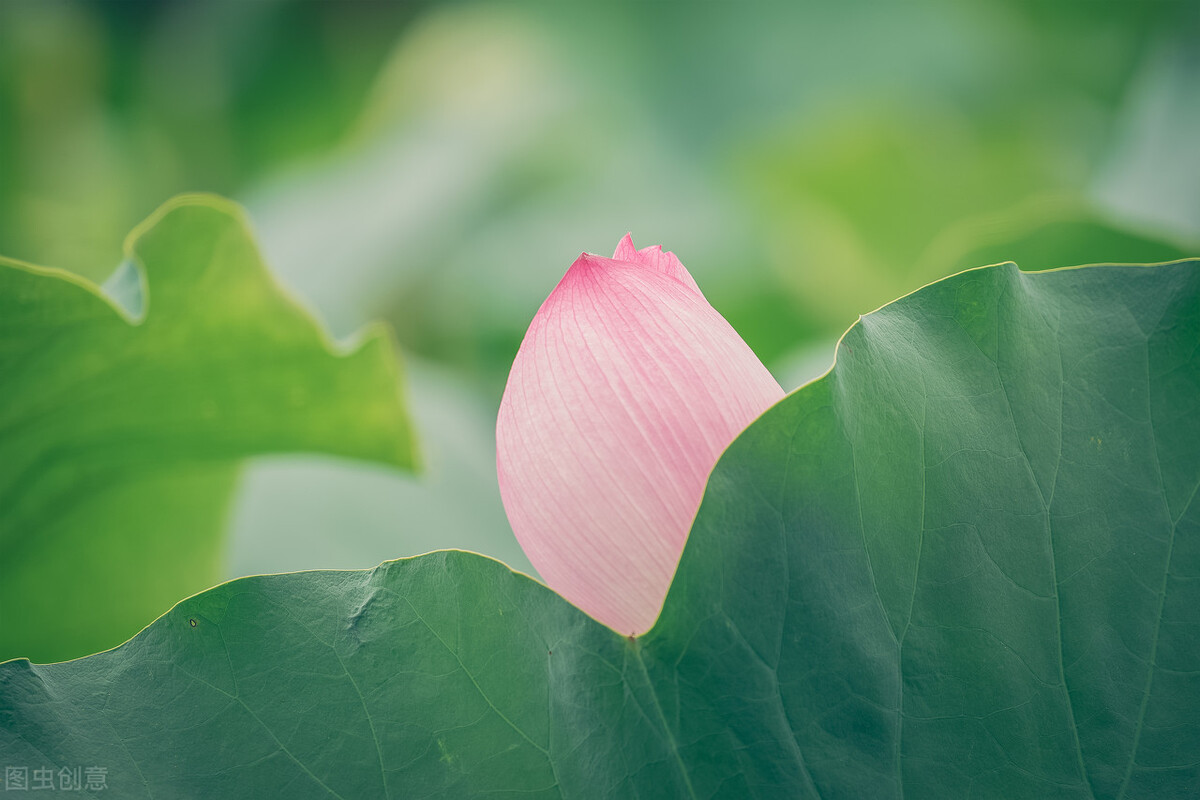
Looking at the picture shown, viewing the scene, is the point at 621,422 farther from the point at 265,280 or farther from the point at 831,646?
the point at 265,280

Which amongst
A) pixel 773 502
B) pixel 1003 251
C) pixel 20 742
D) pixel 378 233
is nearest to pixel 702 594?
pixel 773 502

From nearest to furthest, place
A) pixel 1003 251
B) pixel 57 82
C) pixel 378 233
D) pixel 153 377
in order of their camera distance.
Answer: pixel 153 377
pixel 1003 251
pixel 378 233
pixel 57 82

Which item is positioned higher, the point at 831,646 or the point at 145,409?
the point at 145,409

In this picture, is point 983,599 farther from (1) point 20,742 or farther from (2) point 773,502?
(1) point 20,742

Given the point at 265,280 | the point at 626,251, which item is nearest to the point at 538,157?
the point at 265,280

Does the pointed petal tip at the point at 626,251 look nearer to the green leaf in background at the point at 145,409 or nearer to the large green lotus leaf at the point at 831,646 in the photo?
the large green lotus leaf at the point at 831,646

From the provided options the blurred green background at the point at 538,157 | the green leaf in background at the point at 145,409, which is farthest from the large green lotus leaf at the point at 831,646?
the blurred green background at the point at 538,157
